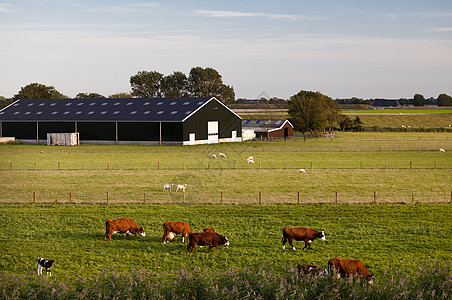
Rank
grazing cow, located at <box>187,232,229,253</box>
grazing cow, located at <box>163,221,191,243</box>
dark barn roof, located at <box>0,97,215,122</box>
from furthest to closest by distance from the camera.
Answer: dark barn roof, located at <box>0,97,215,122</box>, grazing cow, located at <box>163,221,191,243</box>, grazing cow, located at <box>187,232,229,253</box>

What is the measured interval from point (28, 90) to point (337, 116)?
281 ft

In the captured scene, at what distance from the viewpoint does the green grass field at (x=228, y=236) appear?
60.7 ft

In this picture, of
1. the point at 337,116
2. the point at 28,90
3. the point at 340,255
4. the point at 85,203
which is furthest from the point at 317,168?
the point at 28,90

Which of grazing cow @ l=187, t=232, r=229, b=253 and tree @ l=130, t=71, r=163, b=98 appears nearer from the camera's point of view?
grazing cow @ l=187, t=232, r=229, b=253

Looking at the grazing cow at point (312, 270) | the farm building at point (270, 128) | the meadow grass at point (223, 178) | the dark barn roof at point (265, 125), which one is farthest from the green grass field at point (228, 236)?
the dark barn roof at point (265, 125)

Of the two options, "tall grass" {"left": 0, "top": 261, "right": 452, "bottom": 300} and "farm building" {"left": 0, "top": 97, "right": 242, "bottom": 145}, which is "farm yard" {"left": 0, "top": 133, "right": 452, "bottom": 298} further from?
"farm building" {"left": 0, "top": 97, "right": 242, "bottom": 145}

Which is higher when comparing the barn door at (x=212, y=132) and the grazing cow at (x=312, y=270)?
the barn door at (x=212, y=132)

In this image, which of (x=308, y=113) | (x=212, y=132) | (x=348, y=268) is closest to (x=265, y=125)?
(x=308, y=113)

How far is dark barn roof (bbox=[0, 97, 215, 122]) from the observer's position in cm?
8162

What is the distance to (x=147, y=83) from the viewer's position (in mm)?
166125

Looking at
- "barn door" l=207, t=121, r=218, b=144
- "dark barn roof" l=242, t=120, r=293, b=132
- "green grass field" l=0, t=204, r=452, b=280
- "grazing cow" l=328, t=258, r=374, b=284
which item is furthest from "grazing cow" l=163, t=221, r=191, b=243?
"dark barn roof" l=242, t=120, r=293, b=132

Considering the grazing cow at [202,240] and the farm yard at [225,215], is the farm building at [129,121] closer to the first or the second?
the farm yard at [225,215]

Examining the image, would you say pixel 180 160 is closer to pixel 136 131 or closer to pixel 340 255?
pixel 136 131

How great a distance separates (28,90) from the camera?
14362 centimetres
